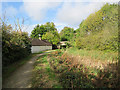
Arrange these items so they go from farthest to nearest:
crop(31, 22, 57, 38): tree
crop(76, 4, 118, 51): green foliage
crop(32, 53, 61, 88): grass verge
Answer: crop(31, 22, 57, 38): tree, crop(76, 4, 118, 51): green foliage, crop(32, 53, 61, 88): grass verge

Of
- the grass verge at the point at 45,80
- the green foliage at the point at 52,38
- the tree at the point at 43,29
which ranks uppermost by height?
the tree at the point at 43,29

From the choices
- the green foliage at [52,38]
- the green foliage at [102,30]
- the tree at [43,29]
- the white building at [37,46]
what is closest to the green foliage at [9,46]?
the green foliage at [102,30]

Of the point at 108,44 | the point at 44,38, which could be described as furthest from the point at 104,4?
the point at 44,38

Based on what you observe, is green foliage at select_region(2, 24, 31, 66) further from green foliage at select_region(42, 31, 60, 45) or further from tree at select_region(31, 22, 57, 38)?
tree at select_region(31, 22, 57, 38)

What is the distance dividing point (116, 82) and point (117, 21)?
7.30 metres

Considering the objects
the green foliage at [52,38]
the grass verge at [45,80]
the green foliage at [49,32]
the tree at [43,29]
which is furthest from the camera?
the tree at [43,29]

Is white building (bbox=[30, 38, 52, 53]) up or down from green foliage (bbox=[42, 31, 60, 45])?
down

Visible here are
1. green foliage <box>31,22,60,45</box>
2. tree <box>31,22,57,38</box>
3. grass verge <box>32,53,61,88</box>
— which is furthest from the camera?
tree <box>31,22,57,38</box>

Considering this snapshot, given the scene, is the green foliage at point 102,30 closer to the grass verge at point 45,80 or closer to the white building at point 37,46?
the grass verge at point 45,80

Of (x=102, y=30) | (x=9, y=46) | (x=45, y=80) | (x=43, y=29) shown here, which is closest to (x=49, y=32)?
(x=43, y=29)

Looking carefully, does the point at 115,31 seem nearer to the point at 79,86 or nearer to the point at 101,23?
the point at 101,23

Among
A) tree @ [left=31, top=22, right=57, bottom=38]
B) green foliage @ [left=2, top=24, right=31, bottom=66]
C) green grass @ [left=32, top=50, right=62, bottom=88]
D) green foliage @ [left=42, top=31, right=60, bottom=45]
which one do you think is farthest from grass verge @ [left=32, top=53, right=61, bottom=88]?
tree @ [left=31, top=22, right=57, bottom=38]

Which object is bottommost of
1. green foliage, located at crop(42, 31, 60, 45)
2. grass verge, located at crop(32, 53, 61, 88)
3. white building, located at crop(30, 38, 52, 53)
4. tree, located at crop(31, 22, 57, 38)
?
grass verge, located at crop(32, 53, 61, 88)

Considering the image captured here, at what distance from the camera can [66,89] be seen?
345cm
